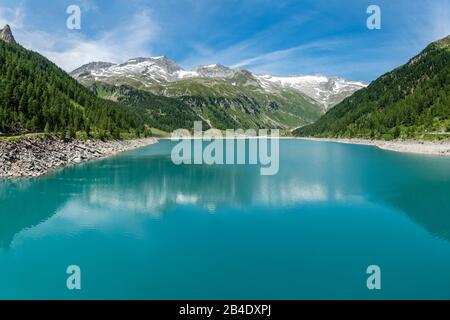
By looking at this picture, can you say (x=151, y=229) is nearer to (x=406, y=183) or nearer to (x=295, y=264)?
(x=295, y=264)

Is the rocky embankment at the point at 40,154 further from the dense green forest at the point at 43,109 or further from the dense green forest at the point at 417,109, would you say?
the dense green forest at the point at 417,109

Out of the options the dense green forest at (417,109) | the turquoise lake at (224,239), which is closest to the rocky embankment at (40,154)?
the turquoise lake at (224,239)

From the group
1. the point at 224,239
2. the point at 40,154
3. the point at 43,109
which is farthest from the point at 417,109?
the point at 224,239

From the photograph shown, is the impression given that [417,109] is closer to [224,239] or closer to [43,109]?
[43,109]

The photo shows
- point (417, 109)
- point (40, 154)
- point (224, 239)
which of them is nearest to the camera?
point (224, 239)

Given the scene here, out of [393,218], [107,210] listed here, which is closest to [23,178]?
[107,210]

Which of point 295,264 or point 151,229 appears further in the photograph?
point 151,229

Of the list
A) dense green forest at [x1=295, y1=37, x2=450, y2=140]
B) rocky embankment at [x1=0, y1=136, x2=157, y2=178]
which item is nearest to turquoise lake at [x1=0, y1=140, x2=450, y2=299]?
rocky embankment at [x1=0, y1=136, x2=157, y2=178]
